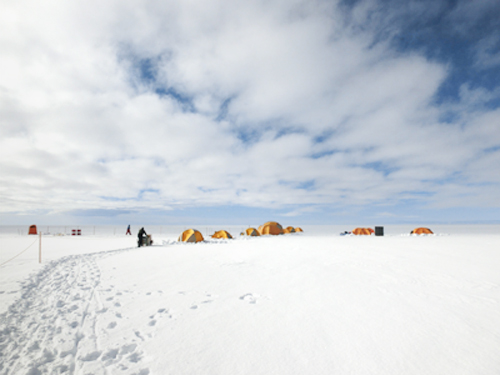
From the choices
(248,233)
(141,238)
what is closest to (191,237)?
(141,238)

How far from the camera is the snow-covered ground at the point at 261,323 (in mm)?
3312

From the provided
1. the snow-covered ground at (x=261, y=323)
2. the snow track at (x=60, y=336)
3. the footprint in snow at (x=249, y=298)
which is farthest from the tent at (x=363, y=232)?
the snow track at (x=60, y=336)

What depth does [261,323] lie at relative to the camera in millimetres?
4434

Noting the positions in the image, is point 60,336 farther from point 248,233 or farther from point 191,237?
point 248,233

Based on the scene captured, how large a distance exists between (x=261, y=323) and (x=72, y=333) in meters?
3.41

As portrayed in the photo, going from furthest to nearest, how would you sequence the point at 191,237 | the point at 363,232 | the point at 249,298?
the point at 363,232, the point at 191,237, the point at 249,298

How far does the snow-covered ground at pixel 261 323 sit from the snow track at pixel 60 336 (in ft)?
0.07

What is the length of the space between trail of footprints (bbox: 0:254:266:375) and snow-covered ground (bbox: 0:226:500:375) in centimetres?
2

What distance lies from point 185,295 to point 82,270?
6290mm

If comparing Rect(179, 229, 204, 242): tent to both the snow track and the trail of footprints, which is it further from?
the trail of footprints

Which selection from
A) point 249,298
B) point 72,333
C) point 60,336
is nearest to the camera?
point 60,336

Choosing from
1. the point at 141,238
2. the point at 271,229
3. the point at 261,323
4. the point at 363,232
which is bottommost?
the point at 363,232

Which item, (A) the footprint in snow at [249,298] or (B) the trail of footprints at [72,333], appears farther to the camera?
(A) the footprint in snow at [249,298]

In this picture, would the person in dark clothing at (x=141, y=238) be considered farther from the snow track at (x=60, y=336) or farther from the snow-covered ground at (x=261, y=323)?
the snow track at (x=60, y=336)
